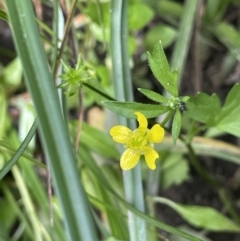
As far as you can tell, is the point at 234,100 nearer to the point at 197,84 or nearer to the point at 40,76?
the point at 40,76

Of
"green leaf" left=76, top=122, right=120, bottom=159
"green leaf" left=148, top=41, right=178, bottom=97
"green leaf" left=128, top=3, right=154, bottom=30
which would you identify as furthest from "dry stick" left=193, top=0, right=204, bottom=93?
"green leaf" left=148, top=41, right=178, bottom=97

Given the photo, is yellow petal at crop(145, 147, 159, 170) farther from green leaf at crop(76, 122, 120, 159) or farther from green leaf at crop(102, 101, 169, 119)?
green leaf at crop(76, 122, 120, 159)

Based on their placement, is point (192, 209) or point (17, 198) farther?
point (17, 198)

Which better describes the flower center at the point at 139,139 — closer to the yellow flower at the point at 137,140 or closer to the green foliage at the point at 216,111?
the yellow flower at the point at 137,140

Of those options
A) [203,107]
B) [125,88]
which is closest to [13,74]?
[125,88]

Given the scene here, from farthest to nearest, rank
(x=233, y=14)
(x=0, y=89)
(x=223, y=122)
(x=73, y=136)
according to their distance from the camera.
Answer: (x=233, y=14) < (x=0, y=89) < (x=73, y=136) < (x=223, y=122)

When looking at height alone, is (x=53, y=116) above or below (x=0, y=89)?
below

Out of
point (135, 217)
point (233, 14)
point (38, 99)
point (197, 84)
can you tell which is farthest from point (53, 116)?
point (233, 14)
